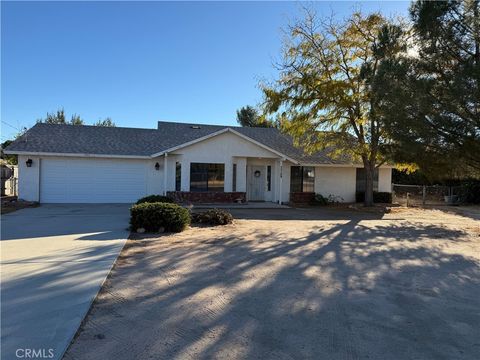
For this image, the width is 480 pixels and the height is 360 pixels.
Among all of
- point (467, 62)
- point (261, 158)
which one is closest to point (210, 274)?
point (467, 62)

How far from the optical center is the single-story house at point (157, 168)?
20703mm

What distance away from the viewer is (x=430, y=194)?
1135 inches

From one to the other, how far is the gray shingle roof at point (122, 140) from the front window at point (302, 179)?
0.62m

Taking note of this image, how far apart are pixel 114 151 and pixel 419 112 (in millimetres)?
15472

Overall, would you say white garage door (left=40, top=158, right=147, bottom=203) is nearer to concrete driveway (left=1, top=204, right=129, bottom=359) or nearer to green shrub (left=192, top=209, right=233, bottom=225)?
concrete driveway (left=1, top=204, right=129, bottom=359)

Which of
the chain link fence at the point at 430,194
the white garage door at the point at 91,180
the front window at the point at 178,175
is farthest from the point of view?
the chain link fence at the point at 430,194

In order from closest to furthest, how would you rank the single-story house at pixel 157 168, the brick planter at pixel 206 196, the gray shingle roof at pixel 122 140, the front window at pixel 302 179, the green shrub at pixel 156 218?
the green shrub at pixel 156 218
the brick planter at pixel 206 196
the single-story house at pixel 157 168
the gray shingle roof at pixel 122 140
the front window at pixel 302 179

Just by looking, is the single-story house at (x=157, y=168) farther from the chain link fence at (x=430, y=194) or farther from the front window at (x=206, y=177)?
the chain link fence at (x=430, y=194)

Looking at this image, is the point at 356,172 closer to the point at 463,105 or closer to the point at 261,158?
the point at 261,158

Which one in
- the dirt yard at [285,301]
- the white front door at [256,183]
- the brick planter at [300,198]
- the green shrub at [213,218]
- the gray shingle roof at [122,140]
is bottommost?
the dirt yard at [285,301]

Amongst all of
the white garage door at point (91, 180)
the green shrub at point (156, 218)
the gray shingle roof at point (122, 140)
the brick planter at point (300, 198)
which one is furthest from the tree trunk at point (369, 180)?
the green shrub at point (156, 218)

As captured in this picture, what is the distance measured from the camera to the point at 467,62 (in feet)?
39.6

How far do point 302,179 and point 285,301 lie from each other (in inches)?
742

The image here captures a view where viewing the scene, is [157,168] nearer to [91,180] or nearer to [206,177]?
[206,177]
